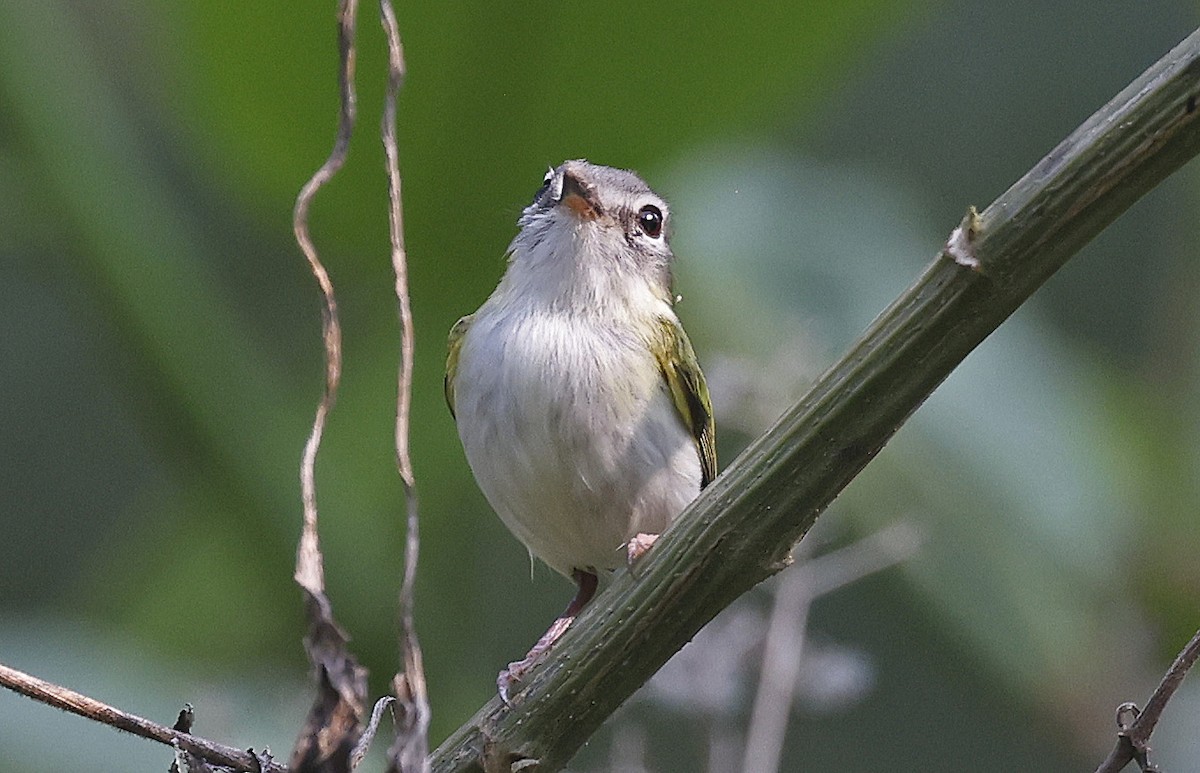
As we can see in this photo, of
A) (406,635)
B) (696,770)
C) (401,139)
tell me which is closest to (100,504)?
(696,770)

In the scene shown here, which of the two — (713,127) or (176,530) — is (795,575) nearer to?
(713,127)

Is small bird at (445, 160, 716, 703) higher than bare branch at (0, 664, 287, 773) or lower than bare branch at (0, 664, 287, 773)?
higher

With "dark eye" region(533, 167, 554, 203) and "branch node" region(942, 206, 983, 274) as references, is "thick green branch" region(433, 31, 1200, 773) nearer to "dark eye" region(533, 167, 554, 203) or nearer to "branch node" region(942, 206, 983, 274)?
"branch node" region(942, 206, 983, 274)

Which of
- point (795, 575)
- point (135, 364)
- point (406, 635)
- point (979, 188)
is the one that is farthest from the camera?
point (979, 188)

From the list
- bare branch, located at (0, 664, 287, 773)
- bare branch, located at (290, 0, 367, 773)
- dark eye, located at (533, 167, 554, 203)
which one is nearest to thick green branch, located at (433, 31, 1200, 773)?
bare branch, located at (0, 664, 287, 773)

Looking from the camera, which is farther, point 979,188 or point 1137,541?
point 979,188

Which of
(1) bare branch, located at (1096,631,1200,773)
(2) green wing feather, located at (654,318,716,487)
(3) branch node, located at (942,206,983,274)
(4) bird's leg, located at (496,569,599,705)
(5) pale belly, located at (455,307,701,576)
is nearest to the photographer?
(3) branch node, located at (942,206,983,274)

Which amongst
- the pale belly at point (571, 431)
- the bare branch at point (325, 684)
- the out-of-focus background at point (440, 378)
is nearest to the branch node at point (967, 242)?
the bare branch at point (325, 684)
